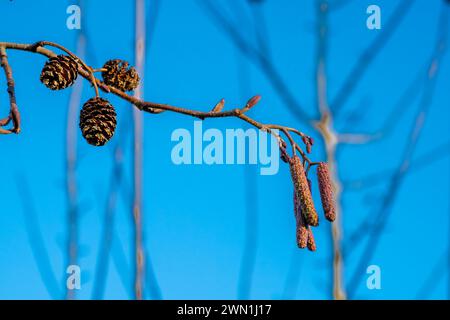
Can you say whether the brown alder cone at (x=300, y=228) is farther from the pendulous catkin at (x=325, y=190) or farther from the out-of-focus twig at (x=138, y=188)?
the out-of-focus twig at (x=138, y=188)

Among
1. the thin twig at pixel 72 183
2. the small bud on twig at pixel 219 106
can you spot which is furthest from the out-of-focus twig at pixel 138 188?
the small bud on twig at pixel 219 106

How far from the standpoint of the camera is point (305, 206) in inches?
31.0

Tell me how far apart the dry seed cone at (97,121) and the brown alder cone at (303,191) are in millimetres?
209

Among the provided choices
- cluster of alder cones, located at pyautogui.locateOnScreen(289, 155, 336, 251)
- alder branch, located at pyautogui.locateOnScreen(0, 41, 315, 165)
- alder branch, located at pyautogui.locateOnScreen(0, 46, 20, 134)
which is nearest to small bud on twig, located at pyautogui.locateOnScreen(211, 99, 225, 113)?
alder branch, located at pyautogui.locateOnScreen(0, 41, 315, 165)

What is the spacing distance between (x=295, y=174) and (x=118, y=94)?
8.6 inches

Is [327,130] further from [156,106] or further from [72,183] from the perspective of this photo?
[156,106]

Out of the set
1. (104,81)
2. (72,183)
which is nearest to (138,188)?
(72,183)

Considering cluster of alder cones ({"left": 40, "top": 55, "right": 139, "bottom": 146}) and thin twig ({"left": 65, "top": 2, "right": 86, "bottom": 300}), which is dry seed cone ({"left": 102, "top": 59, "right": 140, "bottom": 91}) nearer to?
cluster of alder cones ({"left": 40, "top": 55, "right": 139, "bottom": 146})

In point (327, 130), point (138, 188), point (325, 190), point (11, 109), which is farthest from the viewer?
point (327, 130)

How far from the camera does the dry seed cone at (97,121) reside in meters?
0.81

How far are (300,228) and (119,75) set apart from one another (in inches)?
11.4
